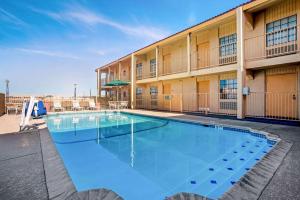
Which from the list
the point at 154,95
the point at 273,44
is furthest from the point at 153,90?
the point at 273,44

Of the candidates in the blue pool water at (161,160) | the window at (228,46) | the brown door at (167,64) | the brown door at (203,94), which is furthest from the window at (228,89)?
the brown door at (167,64)

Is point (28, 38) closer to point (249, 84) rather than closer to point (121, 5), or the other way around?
point (121, 5)

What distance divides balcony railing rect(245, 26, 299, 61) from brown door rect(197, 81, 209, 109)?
3.73 m

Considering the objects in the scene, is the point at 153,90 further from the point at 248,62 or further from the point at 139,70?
the point at 248,62

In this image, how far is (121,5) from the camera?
518 inches

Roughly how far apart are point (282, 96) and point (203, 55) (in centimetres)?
602

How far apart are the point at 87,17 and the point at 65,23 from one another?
92.8 inches

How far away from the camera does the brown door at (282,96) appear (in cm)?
876

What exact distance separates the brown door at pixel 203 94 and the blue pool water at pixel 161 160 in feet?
18.0

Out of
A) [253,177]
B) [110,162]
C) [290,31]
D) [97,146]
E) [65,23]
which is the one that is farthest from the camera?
[65,23]

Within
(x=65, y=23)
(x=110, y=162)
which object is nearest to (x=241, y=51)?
(x=110, y=162)

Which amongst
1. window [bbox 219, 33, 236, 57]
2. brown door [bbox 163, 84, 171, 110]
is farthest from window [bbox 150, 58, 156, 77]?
window [bbox 219, 33, 236, 57]

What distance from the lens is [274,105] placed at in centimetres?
944

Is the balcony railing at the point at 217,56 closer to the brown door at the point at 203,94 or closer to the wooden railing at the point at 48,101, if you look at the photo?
the brown door at the point at 203,94
